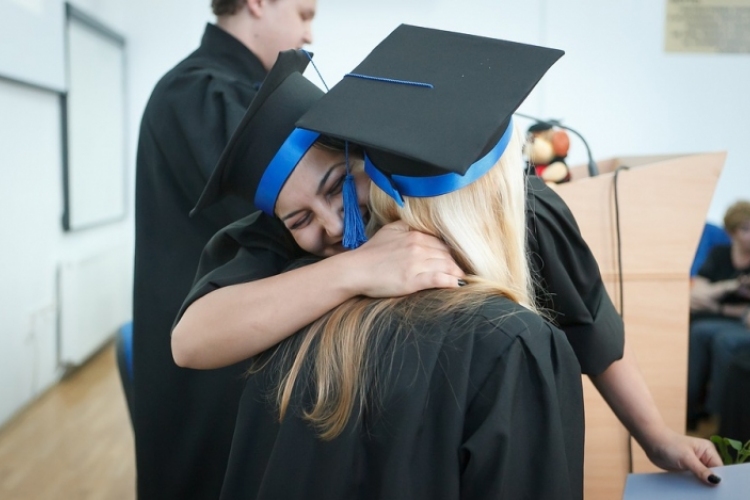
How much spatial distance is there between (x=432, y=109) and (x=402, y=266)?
23 centimetres

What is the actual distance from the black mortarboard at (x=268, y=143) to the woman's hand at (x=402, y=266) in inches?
7.5

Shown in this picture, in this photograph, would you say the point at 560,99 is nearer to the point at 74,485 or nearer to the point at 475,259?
the point at 74,485

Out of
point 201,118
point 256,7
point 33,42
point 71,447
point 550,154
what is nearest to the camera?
point 201,118

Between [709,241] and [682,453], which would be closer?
[682,453]

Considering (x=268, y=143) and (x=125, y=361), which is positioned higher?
(x=268, y=143)

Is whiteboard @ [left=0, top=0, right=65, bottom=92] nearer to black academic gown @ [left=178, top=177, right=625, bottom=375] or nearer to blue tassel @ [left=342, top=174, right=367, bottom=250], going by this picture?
black academic gown @ [left=178, top=177, right=625, bottom=375]

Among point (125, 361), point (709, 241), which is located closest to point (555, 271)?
point (125, 361)

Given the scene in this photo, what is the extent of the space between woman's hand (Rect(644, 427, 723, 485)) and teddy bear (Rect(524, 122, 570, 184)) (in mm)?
827

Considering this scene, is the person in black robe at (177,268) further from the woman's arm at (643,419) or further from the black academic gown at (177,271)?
the woman's arm at (643,419)

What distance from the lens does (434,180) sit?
97cm

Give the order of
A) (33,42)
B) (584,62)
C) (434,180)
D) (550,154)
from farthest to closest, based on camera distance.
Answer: (584,62)
(33,42)
(550,154)
(434,180)

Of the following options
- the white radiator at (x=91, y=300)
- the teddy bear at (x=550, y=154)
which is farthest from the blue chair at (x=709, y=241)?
the white radiator at (x=91, y=300)

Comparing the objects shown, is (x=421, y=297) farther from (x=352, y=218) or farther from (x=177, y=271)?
(x=177, y=271)

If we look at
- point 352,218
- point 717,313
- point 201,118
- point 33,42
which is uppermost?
point 33,42
